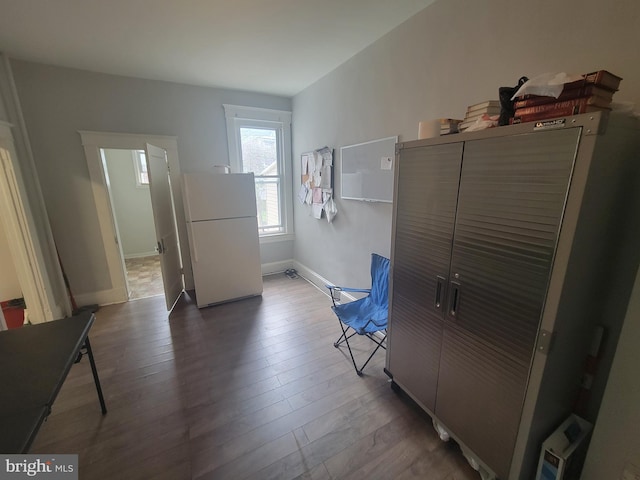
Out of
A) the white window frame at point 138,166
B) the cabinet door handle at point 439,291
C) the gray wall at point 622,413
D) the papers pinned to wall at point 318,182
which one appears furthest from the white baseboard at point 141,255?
the gray wall at point 622,413

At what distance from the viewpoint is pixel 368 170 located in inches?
98.7

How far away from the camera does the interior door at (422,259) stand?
138cm

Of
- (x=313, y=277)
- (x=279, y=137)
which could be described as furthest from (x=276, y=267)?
(x=279, y=137)

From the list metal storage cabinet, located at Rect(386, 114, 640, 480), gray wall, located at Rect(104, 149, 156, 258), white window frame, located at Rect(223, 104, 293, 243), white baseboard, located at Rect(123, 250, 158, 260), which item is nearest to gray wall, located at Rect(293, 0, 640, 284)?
metal storage cabinet, located at Rect(386, 114, 640, 480)

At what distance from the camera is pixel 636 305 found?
39.7 inches

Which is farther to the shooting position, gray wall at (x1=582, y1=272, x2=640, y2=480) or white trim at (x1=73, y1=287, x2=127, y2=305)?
white trim at (x1=73, y1=287, x2=127, y2=305)

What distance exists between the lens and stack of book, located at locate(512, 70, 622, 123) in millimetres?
912

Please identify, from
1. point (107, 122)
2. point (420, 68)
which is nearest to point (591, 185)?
point (420, 68)

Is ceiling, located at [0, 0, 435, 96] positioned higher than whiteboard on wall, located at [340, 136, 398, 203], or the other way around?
ceiling, located at [0, 0, 435, 96]

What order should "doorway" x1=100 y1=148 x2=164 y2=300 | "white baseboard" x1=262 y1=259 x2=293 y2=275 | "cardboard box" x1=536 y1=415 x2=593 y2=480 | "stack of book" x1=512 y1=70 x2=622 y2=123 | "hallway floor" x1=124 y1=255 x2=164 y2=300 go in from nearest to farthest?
"stack of book" x1=512 y1=70 x2=622 y2=123, "cardboard box" x1=536 y1=415 x2=593 y2=480, "hallway floor" x1=124 y1=255 x2=164 y2=300, "white baseboard" x1=262 y1=259 x2=293 y2=275, "doorway" x1=100 y1=148 x2=164 y2=300

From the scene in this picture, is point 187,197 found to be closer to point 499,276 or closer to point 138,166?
point 499,276

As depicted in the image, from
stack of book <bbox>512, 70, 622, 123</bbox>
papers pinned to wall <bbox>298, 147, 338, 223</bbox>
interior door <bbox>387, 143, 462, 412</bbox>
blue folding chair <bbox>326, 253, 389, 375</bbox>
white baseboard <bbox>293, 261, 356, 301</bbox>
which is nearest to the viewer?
stack of book <bbox>512, 70, 622, 123</bbox>

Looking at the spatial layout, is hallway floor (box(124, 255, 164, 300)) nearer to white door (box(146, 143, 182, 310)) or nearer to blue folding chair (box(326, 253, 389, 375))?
white door (box(146, 143, 182, 310))

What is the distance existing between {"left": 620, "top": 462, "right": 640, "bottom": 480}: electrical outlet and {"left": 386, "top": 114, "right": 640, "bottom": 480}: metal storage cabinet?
0.24 meters
